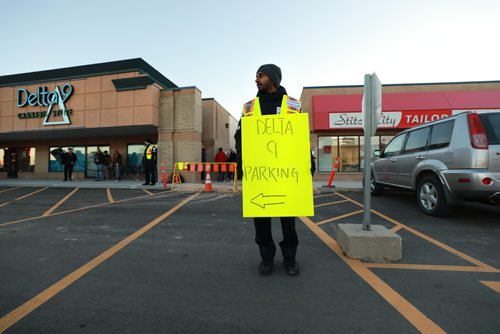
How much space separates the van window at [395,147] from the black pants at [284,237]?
15.9 ft

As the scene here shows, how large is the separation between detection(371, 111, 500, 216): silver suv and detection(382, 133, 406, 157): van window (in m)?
0.27

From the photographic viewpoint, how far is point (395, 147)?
5984 mm

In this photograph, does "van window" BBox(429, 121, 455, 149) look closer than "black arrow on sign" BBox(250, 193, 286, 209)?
No

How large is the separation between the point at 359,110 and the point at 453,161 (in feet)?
30.6

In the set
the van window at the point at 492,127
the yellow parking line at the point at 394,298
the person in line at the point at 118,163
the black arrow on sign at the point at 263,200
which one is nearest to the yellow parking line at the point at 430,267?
the yellow parking line at the point at 394,298

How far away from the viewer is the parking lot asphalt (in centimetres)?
158

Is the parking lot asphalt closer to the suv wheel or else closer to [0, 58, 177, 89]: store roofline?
the suv wheel

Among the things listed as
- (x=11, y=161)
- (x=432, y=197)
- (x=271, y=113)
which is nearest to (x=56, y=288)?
(x=271, y=113)

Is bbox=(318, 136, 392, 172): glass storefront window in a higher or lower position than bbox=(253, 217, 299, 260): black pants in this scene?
higher

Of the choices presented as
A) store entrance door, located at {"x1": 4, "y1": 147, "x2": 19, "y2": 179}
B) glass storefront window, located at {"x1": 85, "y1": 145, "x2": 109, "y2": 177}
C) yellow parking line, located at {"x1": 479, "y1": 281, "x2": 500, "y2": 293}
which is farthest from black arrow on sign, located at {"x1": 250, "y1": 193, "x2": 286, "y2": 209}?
store entrance door, located at {"x1": 4, "y1": 147, "x2": 19, "y2": 179}

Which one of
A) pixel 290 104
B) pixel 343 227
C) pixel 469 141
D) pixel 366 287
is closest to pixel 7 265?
pixel 290 104

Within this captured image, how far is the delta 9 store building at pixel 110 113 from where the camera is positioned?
487 inches

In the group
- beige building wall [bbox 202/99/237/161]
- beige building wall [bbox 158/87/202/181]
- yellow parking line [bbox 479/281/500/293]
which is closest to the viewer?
yellow parking line [bbox 479/281/500/293]

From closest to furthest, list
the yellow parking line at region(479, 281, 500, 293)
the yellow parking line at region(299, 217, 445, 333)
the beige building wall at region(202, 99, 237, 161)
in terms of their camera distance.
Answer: the yellow parking line at region(299, 217, 445, 333) → the yellow parking line at region(479, 281, 500, 293) → the beige building wall at region(202, 99, 237, 161)
